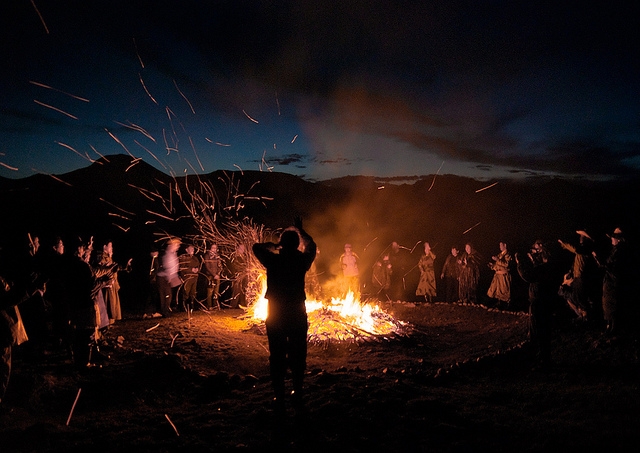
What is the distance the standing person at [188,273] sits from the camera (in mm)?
11070

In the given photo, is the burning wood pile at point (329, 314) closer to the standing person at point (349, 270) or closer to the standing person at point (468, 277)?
the standing person at point (349, 270)

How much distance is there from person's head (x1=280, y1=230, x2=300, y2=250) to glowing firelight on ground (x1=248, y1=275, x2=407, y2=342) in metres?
4.43

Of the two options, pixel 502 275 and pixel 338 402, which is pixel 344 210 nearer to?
pixel 502 275

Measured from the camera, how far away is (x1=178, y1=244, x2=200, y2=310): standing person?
11.1 meters

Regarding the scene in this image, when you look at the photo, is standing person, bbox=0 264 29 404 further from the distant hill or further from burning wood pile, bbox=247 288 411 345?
the distant hill

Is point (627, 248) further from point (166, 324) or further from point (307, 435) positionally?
point (166, 324)

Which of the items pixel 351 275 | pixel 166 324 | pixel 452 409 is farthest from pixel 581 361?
pixel 166 324

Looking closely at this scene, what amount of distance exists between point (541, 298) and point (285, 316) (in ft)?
14.9

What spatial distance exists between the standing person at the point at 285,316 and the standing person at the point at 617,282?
19.8 ft

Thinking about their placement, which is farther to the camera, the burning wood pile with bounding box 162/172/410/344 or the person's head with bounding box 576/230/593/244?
the burning wood pile with bounding box 162/172/410/344

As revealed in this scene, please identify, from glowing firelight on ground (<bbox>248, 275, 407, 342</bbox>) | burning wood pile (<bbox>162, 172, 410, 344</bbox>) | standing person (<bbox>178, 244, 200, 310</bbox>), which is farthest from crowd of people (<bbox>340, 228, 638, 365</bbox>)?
standing person (<bbox>178, 244, 200, 310</bbox>)

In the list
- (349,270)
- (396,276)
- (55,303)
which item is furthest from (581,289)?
(55,303)

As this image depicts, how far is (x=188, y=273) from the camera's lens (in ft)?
36.5

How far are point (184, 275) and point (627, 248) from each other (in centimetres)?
998
